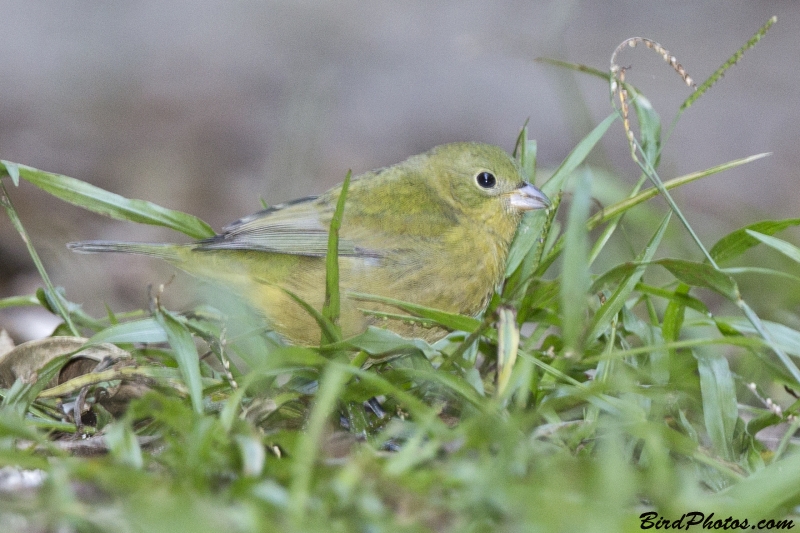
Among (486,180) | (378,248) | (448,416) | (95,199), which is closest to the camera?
(448,416)

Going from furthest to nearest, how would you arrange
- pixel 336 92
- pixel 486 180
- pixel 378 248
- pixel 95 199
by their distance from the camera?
pixel 336 92 < pixel 486 180 < pixel 378 248 < pixel 95 199

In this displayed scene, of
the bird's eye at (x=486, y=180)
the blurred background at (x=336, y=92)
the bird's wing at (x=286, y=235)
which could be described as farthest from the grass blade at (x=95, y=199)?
the blurred background at (x=336, y=92)

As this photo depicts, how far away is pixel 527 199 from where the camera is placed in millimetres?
3832

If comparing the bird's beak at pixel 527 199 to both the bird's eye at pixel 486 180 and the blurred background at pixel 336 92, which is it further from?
the blurred background at pixel 336 92

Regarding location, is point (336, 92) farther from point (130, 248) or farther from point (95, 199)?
point (95, 199)

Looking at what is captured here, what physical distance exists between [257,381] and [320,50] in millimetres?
7533

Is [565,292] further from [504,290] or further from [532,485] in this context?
[504,290]

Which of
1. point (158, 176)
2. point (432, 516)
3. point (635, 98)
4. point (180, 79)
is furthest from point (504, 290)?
point (180, 79)

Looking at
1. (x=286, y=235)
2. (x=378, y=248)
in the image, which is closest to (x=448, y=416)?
(x=378, y=248)

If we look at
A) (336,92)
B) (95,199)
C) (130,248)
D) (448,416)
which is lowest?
(448,416)

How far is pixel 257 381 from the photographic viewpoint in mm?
2688

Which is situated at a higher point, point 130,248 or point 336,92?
point 336,92

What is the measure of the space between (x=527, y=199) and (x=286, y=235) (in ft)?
3.52

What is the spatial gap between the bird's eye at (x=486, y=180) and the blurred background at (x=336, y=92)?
2037 millimetres
